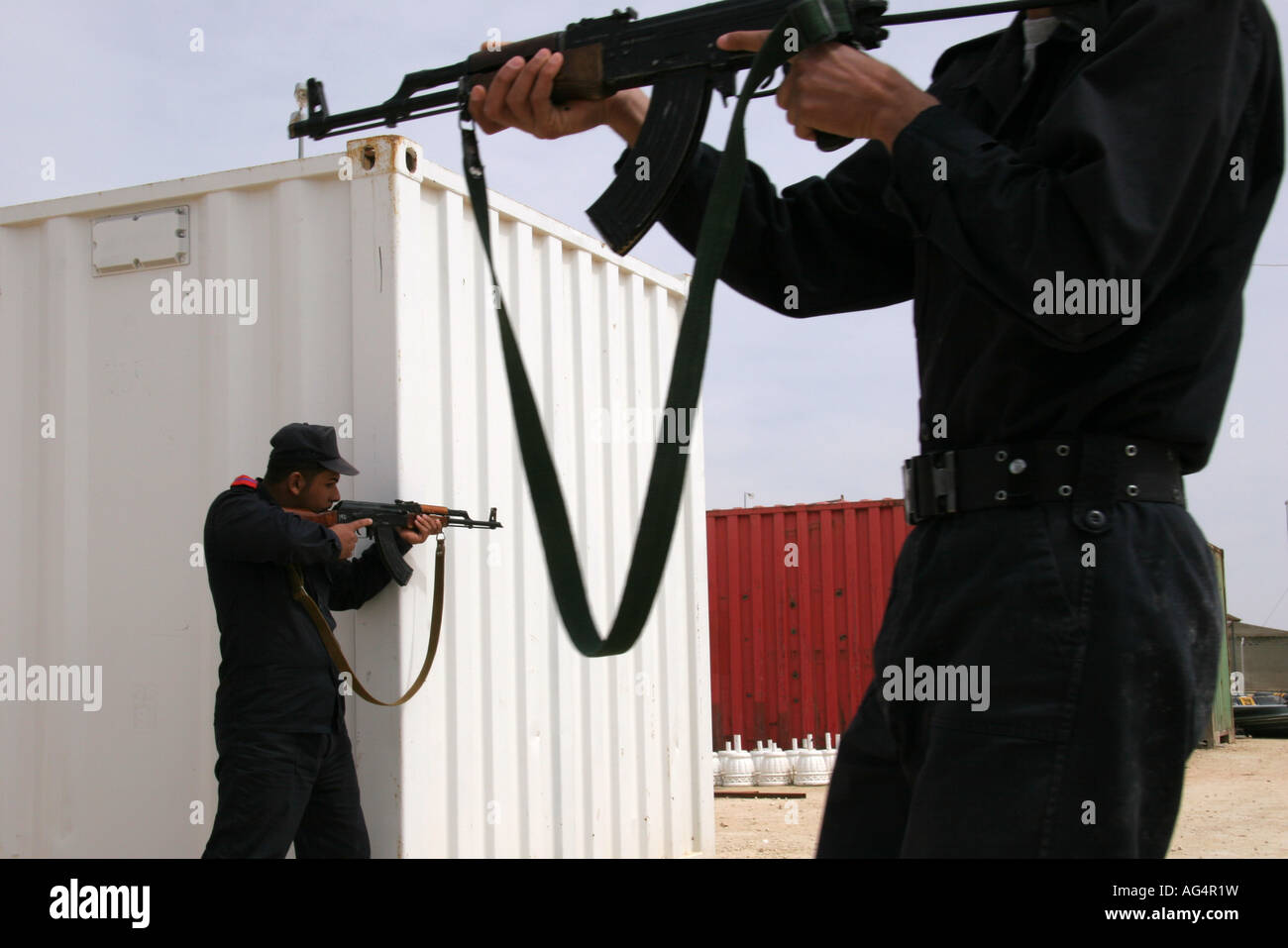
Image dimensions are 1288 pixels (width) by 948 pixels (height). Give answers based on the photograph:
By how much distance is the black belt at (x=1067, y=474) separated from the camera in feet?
5.06

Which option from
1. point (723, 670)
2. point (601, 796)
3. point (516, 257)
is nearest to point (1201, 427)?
point (516, 257)

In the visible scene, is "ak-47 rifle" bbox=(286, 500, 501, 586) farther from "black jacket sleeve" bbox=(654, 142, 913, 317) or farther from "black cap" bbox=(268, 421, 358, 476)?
"black jacket sleeve" bbox=(654, 142, 913, 317)

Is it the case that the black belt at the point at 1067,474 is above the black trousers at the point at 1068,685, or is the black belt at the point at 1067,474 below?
above

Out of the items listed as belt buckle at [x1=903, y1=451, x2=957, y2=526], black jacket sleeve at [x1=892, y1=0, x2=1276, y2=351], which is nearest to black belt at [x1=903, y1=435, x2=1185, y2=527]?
belt buckle at [x1=903, y1=451, x2=957, y2=526]

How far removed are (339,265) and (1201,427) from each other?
10.4 ft

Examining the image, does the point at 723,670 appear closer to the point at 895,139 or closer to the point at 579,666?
the point at 579,666

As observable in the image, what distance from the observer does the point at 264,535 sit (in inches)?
151

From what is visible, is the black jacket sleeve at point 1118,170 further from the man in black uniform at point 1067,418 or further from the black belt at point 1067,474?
the black belt at point 1067,474

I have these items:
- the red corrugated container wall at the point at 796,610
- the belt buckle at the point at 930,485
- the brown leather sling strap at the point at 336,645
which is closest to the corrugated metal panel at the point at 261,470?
the brown leather sling strap at the point at 336,645

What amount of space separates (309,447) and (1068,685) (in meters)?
2.92

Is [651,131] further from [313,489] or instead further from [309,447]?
[313,489]

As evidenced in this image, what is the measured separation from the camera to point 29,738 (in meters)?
4.46

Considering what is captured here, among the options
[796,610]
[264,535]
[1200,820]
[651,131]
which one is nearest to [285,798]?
A: [264,535]

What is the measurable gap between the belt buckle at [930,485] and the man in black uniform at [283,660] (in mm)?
2455
